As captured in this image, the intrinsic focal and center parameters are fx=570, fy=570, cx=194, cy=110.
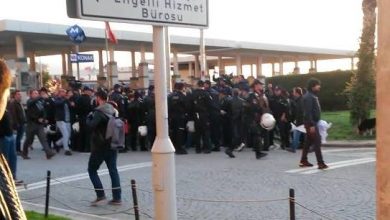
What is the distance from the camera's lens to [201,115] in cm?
1512

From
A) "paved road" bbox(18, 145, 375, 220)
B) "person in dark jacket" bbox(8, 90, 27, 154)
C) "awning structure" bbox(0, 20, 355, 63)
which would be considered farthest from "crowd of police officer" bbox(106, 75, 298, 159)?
"awning structure" bbox(0, 20, 355, 63)

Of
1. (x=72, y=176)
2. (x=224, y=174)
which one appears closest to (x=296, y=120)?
(x=224, y=174)

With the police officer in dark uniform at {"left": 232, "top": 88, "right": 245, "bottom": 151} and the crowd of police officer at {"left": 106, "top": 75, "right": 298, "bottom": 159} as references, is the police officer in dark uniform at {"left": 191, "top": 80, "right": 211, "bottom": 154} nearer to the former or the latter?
the crowd of police officer at {"left": 106, "top": 75, "right": 298, "bottom": 159}

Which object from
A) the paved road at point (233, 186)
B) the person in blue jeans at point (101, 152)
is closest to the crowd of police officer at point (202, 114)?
the paved road at point (233, 186)

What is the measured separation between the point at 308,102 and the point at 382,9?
9.13 m

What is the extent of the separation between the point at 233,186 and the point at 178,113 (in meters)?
5.48

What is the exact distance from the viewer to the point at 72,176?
465 inches

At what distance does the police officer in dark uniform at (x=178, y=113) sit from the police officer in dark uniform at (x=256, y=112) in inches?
74.3

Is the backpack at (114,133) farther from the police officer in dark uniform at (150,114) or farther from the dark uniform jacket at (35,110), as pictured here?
the police officer in dark uniform at (150,114)

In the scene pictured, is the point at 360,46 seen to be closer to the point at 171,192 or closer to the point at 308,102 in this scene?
the point at 308,102

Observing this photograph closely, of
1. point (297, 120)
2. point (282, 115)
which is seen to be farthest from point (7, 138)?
point (282, 115)

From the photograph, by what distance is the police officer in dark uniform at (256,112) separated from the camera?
13521mm

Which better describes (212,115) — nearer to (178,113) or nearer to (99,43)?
(178,113)

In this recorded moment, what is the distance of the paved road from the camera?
26.1 feet
